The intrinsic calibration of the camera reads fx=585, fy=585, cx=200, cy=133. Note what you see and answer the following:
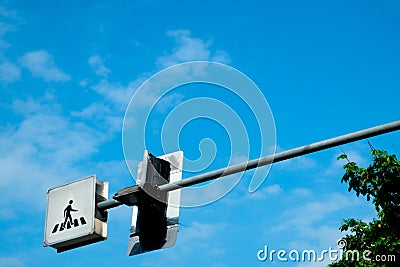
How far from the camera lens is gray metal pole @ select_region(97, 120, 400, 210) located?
19.4 ft

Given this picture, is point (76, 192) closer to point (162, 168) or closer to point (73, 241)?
point (73, 241)

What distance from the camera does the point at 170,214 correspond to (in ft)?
23.4

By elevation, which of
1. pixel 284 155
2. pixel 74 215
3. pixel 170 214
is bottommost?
pixel 170 214

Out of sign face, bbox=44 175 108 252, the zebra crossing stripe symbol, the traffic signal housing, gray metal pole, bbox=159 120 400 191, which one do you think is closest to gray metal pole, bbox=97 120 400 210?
gray metal pole, bbox=159 120 400 191

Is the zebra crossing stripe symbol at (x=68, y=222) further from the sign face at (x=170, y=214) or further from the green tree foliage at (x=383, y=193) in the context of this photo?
the green tree foliage at (x=383, y=193)

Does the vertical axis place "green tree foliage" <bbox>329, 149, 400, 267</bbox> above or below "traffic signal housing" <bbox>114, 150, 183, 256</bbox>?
above

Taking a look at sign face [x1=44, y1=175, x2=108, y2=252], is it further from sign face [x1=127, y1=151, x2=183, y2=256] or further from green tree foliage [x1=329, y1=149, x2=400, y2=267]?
green tree foliage [x1=329, y1=149, x2=400, y2=267]

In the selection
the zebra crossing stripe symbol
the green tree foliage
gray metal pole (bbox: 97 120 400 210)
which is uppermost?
the green tree foliage

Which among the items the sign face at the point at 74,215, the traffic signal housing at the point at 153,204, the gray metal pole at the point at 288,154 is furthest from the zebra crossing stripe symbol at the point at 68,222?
the gray metal pole at the point at 288,154

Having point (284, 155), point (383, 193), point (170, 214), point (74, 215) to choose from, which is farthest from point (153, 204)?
point (383, 193)

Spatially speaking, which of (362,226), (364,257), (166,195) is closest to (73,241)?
(166,195)

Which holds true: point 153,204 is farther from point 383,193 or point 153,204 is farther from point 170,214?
point 383,193

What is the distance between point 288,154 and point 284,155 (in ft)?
0.15

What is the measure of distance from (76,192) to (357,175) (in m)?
6.63
